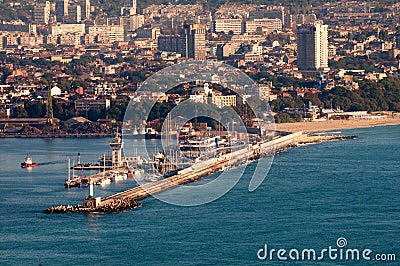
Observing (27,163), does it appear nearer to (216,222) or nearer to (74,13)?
(216,222)

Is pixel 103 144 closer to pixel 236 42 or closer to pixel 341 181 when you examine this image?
pixel 341 181

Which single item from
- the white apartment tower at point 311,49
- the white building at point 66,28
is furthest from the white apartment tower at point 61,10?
the white apartment tower at point 311,49

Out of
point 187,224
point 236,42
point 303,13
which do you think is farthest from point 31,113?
point 303,13

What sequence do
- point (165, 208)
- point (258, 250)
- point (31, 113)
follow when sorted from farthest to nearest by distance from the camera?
point (31, 113)
point (165, 208)
point (258, 250)

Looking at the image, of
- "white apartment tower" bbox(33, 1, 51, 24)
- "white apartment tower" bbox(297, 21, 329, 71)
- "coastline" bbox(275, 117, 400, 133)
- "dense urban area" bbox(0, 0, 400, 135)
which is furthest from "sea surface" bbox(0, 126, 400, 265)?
"white apartment tower" bbox(33, 1, 51, 24)

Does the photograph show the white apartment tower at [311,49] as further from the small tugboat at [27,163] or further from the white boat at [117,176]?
the white boat at [117,176]

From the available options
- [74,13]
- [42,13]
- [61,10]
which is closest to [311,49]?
[42,13]
